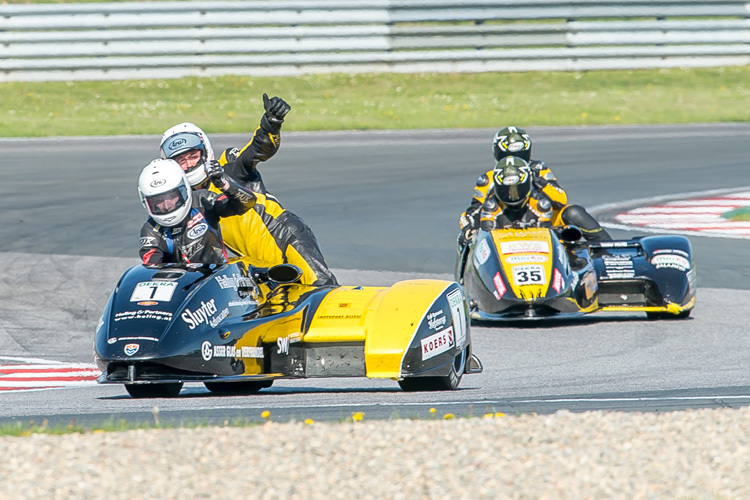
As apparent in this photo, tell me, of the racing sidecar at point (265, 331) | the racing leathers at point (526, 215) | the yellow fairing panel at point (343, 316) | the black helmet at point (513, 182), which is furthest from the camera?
the racing leathers at point (526, 215)

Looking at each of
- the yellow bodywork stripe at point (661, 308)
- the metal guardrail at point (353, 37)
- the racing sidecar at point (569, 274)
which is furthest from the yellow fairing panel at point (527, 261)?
the metal guardrail at point (353, 37)

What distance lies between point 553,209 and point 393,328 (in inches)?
169

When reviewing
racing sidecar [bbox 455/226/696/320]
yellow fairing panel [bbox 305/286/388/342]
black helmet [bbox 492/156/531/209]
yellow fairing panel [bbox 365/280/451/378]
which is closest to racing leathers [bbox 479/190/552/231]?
black helmet [bbox 492/156/531/209]

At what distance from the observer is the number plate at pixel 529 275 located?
10.1m

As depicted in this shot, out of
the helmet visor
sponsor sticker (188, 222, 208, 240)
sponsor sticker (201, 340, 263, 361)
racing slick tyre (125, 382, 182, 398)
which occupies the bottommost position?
racing slick tyre (125, 382, 182, 398)

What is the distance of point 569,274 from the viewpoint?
33.7ft

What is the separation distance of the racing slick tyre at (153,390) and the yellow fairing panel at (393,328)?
47.6 inches

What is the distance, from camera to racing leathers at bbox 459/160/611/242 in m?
11.2

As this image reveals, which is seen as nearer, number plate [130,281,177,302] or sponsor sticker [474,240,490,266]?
number plate [130,281,177,302]

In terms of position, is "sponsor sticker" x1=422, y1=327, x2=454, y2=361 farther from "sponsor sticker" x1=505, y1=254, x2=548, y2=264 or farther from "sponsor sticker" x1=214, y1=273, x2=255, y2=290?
"sponsor sticker" x1=505, y1=254, x2=548, y2=264

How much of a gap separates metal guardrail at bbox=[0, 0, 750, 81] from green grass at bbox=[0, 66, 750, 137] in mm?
292

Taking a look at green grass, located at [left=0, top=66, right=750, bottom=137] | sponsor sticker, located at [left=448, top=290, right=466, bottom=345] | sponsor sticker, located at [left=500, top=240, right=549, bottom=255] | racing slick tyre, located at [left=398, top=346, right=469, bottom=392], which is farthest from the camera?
green grass, located at [left=0, top=66, right=750, bottom=137]

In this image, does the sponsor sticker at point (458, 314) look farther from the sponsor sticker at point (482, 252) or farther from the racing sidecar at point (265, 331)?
the sponsor sticker at point (482, 252)

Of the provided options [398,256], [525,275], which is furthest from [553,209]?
[398,256]
